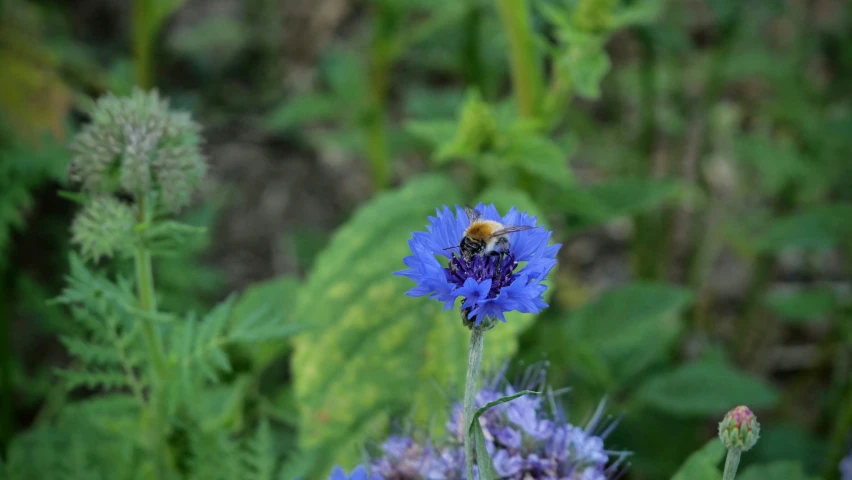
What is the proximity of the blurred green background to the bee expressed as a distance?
1.48ft

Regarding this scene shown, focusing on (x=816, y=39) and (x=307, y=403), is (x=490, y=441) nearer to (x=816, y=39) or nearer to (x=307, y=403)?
(x=307, y=403)

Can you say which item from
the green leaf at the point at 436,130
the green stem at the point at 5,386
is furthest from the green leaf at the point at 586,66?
the green stem at the point at 5,386

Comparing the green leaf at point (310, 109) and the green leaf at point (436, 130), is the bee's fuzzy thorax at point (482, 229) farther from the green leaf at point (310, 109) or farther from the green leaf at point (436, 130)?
the green leaf at point (310, 109)

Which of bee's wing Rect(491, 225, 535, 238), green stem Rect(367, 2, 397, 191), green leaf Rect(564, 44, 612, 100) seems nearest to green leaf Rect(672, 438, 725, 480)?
bee's wing Rect(491, 225, 535, 238)

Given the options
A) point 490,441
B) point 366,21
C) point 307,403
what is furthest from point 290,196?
point 490,441

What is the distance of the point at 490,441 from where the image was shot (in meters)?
1.14

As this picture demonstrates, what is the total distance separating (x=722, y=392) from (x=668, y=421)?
264mm

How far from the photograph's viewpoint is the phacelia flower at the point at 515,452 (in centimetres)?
113

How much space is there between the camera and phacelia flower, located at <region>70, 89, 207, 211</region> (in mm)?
1271

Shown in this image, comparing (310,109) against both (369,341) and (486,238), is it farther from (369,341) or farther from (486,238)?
(486,238)

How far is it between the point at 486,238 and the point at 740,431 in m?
0.34

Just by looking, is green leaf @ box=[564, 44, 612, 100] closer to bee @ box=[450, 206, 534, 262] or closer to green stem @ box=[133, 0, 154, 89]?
bee @ box=[450, 206, 534, 262]

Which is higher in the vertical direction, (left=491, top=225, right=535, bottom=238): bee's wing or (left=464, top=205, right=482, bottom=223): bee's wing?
(left=464, top=205, right=482, bottom=223): bee's wing

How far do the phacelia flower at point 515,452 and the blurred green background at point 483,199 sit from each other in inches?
6.7
